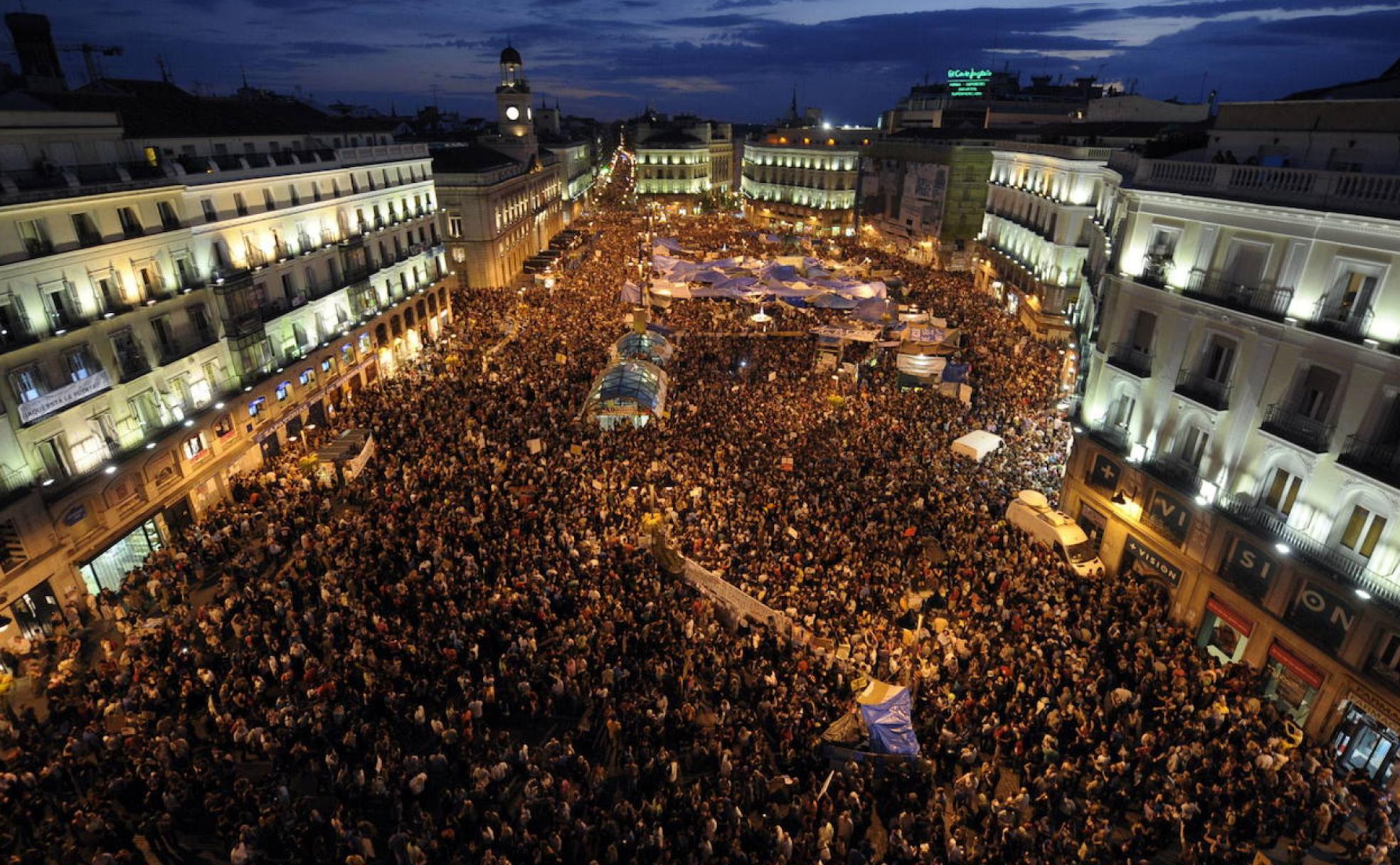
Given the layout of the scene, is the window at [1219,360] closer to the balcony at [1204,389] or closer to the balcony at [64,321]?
the balcony at [1204,389]

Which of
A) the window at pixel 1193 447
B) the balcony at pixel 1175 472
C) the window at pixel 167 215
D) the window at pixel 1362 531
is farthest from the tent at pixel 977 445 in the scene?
the window at pixel 167 215

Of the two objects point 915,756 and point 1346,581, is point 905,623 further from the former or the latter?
point 1346,581

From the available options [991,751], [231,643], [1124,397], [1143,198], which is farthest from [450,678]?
[1143,198]

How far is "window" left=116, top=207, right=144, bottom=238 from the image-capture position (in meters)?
24.3

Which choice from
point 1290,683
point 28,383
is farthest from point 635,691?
point 28,383

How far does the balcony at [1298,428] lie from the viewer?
16.9 metres

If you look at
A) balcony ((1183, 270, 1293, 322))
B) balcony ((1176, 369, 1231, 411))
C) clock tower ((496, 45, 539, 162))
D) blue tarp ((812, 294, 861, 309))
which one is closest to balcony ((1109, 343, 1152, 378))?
balcony ((1176, 369, 1231, 411))

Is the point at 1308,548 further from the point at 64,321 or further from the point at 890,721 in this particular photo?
the point at 64,321

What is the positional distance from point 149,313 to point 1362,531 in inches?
1445

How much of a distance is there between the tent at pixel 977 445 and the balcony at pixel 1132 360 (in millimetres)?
6522

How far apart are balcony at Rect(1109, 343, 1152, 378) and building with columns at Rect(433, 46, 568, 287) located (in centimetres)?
4917

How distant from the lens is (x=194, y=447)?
2658 centimetres

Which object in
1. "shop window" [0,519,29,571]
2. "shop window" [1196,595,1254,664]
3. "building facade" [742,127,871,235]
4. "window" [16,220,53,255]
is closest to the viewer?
"shop window" [1196,595,1254,664]

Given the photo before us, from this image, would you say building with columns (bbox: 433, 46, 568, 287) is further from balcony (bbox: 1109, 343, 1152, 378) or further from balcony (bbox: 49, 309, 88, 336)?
balcony (bbox: 1109, 343, 1152, 378)
